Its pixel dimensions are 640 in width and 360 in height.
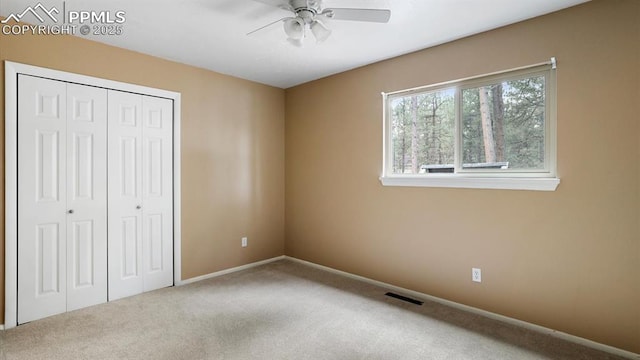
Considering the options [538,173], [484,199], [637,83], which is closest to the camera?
[637,83]

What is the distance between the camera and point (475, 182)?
283 cm

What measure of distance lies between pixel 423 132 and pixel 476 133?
21.0 inches

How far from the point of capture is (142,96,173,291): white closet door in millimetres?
3336

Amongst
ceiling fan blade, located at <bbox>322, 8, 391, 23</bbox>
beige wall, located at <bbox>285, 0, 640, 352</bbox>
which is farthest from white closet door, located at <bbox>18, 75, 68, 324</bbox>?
beige wall, located at <bbox>285, 0, 640, 352</bbox>

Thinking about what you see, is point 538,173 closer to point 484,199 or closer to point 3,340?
point 484,199

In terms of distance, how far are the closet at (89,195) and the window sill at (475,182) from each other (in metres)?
2.49

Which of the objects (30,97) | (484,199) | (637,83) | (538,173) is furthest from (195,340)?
(637,83)

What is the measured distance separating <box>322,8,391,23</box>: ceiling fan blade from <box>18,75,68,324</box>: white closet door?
7.98 ft

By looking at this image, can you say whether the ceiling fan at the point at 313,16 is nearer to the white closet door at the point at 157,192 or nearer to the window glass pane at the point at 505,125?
the window glass pane at the point at 505,125

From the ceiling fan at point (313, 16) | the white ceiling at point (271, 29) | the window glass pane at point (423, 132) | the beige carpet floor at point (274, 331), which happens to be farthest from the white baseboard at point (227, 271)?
the ceiling fan at point (313, 16)

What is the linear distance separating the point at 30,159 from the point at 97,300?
4.52 ft

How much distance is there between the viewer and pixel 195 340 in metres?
2.39

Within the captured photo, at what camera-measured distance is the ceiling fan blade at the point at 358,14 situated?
205cm

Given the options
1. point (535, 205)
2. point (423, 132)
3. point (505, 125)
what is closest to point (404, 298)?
point (535, 205)
